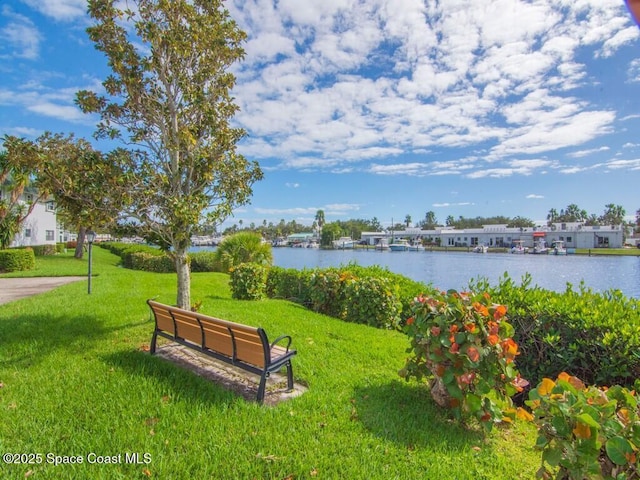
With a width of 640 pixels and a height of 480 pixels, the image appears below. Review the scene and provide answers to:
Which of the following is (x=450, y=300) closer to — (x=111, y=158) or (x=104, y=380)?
(x=104, y=380)

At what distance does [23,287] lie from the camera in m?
11.3

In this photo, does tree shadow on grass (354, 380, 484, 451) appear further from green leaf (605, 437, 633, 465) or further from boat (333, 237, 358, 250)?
boat (333, 237, 358, 250)

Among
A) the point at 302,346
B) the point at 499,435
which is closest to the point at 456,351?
the point at 499,435

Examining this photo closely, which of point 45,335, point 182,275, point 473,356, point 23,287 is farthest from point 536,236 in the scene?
point 45,335

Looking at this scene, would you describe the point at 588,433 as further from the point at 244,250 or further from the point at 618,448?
the point at 244,250

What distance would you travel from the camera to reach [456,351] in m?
2.91

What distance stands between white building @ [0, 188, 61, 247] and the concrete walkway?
1810cm

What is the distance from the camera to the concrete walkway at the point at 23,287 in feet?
31.1

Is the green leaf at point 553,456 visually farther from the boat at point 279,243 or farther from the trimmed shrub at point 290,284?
the boat at point 279,243

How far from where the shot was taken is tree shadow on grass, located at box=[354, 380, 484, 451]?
278 cm

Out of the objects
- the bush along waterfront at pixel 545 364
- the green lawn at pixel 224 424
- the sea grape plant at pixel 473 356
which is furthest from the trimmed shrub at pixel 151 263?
the sea grape plant at pixel 473 356

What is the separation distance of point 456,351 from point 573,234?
70.7 metres

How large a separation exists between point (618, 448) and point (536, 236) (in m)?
71.3

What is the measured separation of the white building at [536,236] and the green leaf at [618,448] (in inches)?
2768
